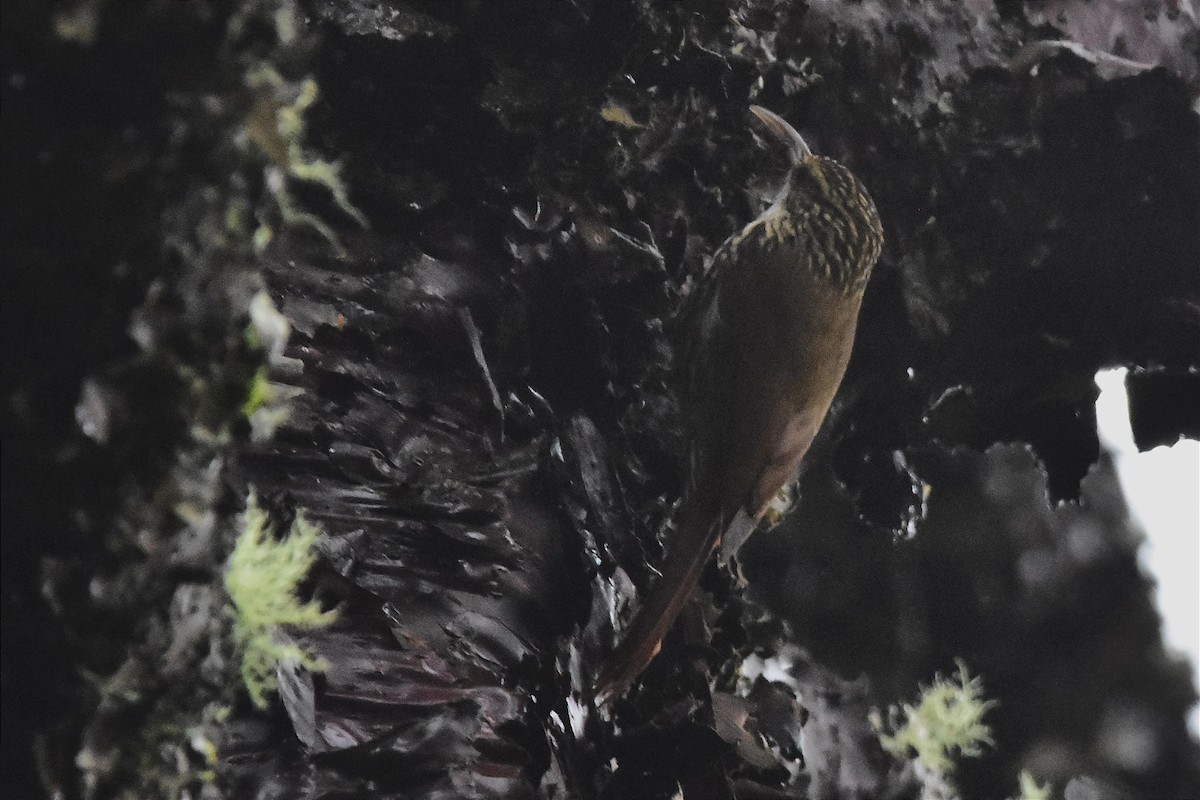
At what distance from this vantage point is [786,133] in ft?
3.39

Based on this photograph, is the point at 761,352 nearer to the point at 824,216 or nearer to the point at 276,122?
the point at 824,216

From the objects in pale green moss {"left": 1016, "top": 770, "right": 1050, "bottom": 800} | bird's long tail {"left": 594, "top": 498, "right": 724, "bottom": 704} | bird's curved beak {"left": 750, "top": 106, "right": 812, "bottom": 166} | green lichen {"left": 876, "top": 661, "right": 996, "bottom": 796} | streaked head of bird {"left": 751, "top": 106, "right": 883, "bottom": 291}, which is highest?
bird's curved beak {"left": 750, "top": 106, "right": 812, "bottom": 166}

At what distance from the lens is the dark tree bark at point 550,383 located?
435 mm

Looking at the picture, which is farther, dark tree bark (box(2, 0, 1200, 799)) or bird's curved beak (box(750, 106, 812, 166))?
bird's curved beak (box(750, 106, 812, 166))

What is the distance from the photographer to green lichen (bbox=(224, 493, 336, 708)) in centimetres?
57

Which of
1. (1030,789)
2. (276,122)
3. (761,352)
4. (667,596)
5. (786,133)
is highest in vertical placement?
(276,122)

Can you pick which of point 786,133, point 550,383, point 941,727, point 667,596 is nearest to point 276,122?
point 550,383

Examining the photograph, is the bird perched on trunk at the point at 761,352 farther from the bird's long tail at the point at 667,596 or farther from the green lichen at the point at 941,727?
the green lichen at the point at 941,727

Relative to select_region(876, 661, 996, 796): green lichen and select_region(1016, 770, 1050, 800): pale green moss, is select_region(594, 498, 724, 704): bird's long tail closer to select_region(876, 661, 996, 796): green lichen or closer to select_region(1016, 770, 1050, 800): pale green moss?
select_region(876, 661, 996, 796): green lichen

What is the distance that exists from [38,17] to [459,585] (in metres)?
0.45

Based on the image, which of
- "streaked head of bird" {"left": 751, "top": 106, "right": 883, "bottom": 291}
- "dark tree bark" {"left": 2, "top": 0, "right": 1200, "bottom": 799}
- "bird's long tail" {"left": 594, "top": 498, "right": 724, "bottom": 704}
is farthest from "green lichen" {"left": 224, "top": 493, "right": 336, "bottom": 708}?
"streaked head of bird" {"left": 751, "top": 106, "right": 883, "bottom": 291}

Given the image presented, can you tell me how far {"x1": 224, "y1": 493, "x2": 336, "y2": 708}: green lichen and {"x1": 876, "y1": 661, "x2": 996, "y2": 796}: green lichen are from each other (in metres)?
0.80

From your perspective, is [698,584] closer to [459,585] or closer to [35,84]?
[459,585]

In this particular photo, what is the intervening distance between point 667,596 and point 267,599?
0.39m
